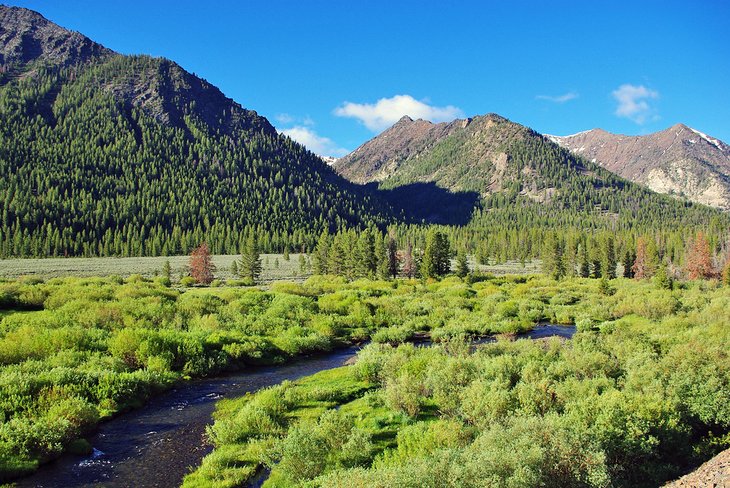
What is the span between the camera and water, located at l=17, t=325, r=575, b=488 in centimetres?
1669

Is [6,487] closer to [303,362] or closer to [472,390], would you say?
[472,390]

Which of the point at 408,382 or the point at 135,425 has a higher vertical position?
the point at 408,382

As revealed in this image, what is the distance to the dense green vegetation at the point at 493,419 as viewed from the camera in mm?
12836

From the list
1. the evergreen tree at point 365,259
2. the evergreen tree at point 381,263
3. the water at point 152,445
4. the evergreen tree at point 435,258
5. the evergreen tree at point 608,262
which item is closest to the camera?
the water at point 152,445

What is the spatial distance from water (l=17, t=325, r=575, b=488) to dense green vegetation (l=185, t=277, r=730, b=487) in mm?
1159

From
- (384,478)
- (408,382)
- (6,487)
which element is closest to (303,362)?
(408,382)

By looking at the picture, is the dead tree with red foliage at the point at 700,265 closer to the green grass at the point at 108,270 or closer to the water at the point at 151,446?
the green grass at the point at 108,270

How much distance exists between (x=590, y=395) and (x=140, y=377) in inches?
896

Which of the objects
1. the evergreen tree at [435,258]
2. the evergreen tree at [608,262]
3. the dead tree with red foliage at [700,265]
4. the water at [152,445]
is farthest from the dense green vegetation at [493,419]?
the dead tree with red foliage at [700,265]

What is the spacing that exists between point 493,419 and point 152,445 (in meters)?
13.9

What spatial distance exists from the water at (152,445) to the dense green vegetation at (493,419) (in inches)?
45.6

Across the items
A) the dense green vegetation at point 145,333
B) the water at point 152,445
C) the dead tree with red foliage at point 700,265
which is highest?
the dead tree with red foliage at point 700,265

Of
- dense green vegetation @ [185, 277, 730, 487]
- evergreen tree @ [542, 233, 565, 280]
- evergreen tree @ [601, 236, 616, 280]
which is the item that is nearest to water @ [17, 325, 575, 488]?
dense green vegetation @ [185, 277, 730, 487]

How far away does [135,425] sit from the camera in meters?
22.0
